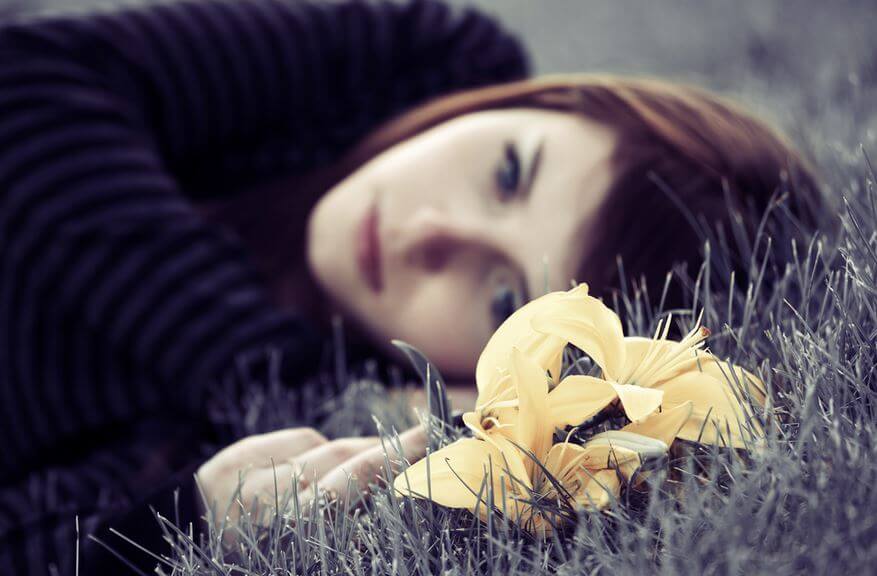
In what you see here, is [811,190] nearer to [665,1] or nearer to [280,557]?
[280,557]

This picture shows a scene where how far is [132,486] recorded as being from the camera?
79 centimetres

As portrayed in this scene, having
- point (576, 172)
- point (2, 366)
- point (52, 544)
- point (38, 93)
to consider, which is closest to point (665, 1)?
point (576, 172)

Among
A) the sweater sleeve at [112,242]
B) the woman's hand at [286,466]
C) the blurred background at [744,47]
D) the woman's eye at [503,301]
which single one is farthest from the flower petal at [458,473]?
the blurred background at [744,47]

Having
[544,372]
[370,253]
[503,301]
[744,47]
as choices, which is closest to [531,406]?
[544,372]

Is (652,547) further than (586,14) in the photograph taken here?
No

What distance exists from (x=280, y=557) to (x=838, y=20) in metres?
1.79

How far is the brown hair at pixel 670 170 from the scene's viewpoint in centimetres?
75

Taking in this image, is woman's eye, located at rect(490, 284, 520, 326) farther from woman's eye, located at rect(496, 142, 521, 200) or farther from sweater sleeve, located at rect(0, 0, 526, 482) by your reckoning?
sweater sleeve, located at rect(0, 0, 526, 482)

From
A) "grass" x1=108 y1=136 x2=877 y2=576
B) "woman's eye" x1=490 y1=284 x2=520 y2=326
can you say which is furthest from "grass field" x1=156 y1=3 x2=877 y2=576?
"woman's eye" x1=490 y1=284 x2=520 y2=326

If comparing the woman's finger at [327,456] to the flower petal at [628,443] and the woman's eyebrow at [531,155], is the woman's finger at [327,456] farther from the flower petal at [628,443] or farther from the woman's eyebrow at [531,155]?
the woman's eyebrow at [531,155]

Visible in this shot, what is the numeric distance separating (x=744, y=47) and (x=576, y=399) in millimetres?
1620

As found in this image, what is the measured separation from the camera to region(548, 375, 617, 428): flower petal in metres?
0.30

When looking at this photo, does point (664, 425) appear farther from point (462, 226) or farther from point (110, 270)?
point (110, 270)

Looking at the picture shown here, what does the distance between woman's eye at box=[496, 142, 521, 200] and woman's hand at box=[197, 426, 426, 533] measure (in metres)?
0.45
